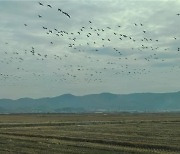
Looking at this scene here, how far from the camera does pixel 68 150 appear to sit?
37.9 m

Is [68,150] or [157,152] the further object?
[68,150]

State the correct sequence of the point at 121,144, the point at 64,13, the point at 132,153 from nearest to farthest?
the point at 64,13 → the point at 132,153 → the point at 121,144

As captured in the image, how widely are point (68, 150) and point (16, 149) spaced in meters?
5.53

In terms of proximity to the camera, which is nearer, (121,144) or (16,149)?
(16,149)

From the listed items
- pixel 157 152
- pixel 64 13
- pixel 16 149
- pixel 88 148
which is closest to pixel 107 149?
pixel 88 148

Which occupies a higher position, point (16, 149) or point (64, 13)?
point (64, 13)

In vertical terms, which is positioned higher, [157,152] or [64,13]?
[64,13]

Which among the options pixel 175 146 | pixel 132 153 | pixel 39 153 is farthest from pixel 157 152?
pixel 39 153

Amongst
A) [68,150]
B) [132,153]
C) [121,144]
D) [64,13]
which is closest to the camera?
[64,13]

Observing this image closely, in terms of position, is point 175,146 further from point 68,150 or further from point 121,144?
point 68,150

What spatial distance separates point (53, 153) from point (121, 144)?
1040 cm

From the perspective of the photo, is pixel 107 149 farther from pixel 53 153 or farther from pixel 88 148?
pixel 53 153

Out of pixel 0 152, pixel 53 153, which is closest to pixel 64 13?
pixel 53 153

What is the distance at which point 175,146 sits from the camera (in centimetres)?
3928
